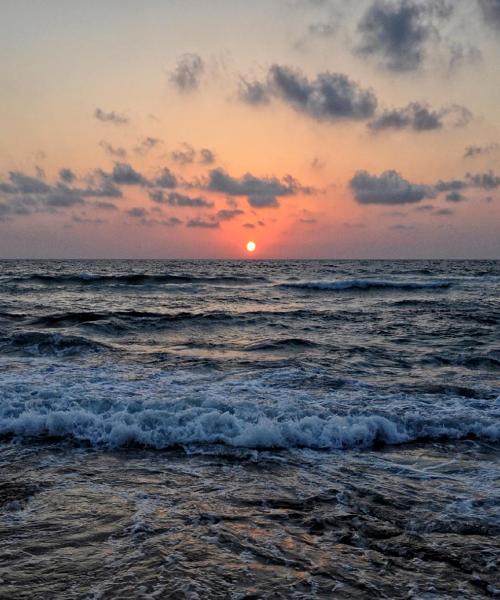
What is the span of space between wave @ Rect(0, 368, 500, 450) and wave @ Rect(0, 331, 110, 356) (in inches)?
173

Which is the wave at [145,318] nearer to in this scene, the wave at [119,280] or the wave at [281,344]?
the wave at [281,344]

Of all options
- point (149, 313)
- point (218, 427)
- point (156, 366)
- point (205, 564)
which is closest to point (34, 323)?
point (149, 313)

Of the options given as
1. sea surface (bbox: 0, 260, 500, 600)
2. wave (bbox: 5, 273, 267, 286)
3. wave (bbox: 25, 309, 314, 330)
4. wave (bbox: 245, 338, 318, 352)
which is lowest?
sea surface (bbox: 0, 260, 500, 600)

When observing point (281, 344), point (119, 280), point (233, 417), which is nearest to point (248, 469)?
point (233, 417)

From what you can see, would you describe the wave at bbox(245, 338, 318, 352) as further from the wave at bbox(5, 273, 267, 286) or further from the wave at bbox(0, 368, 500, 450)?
the wave at bbox(5, 273, 267, 286)

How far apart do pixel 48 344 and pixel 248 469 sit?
1082 centimetres

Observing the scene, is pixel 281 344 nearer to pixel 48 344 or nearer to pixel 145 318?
pixel 48 344

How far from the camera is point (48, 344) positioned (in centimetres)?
1548

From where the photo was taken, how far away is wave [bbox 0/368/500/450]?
783 centimetres

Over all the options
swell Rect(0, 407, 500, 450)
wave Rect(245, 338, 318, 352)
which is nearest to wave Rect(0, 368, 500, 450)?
swell Rect(0, 407, 500, 450)

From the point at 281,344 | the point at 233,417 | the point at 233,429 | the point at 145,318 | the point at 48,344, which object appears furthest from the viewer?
the point at 145,318

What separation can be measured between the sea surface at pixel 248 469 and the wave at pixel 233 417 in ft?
0.12

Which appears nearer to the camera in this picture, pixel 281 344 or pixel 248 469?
pixel 248 469

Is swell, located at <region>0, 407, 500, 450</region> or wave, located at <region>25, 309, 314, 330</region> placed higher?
wave, located at <region>25, 309, 314, 330</region>
